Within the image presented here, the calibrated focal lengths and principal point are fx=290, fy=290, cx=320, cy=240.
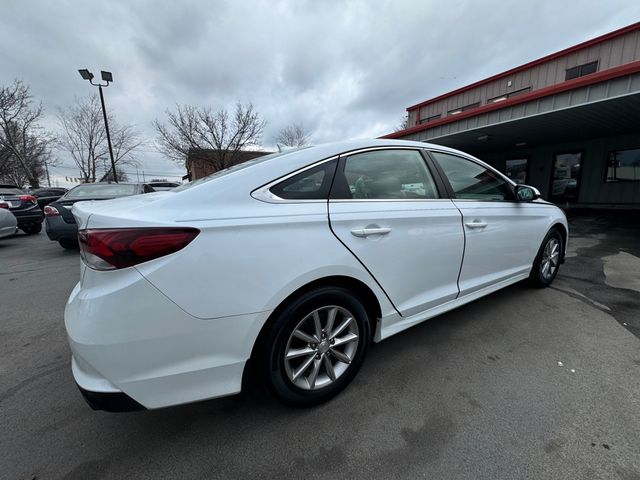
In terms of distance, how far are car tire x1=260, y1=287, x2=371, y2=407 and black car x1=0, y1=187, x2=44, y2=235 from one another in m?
9.40

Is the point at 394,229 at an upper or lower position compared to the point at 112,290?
upper

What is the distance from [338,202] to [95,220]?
3.87 ft

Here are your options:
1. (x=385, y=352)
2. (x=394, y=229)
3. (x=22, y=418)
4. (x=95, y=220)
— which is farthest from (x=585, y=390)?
(x=22, y=418)

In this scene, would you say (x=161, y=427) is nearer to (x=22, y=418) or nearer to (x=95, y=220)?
(x=22, y=418)

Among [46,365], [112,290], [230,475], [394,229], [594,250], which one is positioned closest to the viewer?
[112,290]

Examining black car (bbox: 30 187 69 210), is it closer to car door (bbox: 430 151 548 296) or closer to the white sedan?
the white sedan

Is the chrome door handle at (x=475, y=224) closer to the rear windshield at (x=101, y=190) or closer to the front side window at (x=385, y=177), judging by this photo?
the front side window at (x=385, y=177)

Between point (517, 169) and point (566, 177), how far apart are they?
176 cm

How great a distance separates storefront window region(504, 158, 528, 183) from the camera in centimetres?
1201

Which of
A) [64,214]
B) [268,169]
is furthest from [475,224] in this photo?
[64,214]

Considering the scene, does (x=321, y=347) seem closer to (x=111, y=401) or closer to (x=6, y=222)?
(x=111, y=401)

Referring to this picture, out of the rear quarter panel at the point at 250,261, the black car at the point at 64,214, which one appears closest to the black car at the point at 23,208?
the black car at the point at 64,214

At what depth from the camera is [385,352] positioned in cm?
232

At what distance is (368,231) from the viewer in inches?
67.9
